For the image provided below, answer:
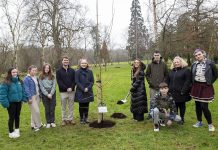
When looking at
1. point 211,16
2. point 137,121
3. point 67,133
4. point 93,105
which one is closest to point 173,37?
point 211,16

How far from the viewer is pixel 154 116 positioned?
249 inches

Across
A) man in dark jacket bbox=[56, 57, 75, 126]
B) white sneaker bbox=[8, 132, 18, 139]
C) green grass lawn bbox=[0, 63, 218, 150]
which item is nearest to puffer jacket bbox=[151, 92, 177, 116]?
green grass lawn bbox=[0, 63, 218, 150]

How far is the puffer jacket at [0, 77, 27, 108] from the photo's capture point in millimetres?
5992

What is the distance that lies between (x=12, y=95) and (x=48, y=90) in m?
0.97

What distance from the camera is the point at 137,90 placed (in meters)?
7.15

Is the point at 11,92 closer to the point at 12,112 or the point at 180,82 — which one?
the point at 12,112

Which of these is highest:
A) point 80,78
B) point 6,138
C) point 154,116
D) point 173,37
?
point 173,37

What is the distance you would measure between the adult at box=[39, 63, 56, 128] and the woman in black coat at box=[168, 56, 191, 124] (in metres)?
2.94

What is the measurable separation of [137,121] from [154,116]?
3.37 feet

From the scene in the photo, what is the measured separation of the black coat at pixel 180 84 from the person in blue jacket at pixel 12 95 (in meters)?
3.57

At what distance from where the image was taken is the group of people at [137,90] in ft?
20.1

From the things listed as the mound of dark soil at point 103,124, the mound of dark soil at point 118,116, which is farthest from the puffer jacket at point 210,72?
the mound of dark soil at point 118,116

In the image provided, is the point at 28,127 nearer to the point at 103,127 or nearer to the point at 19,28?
the point at 103,127

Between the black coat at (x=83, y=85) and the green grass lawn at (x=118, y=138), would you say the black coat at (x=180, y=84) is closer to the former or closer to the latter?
the green grass lawn at (x=118, y=138)
